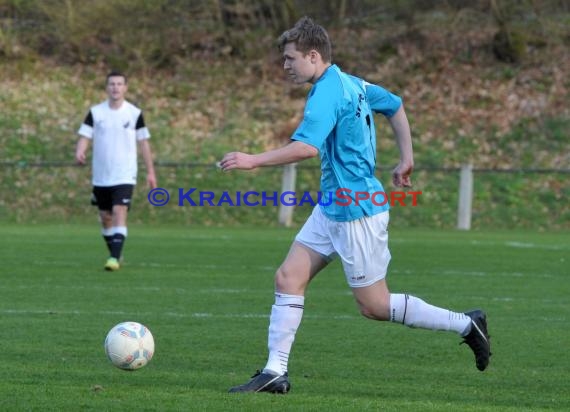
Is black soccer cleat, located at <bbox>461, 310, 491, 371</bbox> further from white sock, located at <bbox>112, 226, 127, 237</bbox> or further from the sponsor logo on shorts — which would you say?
the sponsor logo on shorts

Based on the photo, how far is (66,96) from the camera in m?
27.5

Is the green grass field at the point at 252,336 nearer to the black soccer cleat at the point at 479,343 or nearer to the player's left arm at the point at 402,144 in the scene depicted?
the black soccer cleat at the point at 479,343

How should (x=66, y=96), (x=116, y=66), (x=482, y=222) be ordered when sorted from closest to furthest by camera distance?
(x=482, y=222), (x=66, y=96), (x=116, y=66)

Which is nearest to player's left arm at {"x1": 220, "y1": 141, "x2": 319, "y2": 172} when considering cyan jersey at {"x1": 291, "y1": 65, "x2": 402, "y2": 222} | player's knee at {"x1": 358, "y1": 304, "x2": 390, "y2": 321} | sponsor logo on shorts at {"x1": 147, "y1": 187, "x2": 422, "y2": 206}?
cyan jersey at {"x1": 291, "y1": 65, "x2": 402, "y2": 222}

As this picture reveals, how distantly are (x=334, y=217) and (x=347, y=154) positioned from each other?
0.33 metres

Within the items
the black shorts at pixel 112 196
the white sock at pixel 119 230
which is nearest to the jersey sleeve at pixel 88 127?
the black shorts at pixel 112 196

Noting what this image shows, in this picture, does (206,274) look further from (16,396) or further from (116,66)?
(116,66)

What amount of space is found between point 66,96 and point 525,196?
10.7 metres

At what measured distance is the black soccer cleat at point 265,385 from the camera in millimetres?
5902

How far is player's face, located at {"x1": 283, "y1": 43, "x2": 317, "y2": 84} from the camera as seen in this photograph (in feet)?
19.7

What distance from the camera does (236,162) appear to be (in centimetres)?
560

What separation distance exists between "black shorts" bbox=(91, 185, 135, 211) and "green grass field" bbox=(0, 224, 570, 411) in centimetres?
72

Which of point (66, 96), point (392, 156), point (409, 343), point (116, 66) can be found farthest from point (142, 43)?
point (409, 343)

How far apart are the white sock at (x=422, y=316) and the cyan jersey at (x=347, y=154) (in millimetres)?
511
